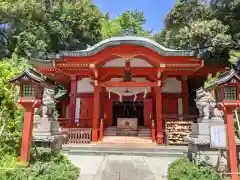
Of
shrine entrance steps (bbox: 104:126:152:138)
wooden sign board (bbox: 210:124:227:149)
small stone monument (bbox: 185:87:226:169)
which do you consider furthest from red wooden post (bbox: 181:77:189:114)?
wooden sign board (bbox: 210:124:227:149)

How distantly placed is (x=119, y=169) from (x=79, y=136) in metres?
5.22

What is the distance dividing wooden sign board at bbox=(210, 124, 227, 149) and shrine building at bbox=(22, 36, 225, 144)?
575 cm

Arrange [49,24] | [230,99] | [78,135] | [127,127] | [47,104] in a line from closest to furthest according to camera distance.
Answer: [230,99] < [47,104] < [78,135] < [127,127] < [49,24]

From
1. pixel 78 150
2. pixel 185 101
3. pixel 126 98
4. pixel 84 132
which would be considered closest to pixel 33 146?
pixel 78 150

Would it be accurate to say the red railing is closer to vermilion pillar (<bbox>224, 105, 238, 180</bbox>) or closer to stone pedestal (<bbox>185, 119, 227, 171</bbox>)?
stone pedestal (<bbox>185, 119, 227, 171</bbox>)

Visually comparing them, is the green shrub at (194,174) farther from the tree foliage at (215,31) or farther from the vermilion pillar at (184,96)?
the vermilion pillar at (184,96)

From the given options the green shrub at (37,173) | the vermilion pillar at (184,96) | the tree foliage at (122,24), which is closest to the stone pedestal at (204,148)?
the green shrub at (37,173)

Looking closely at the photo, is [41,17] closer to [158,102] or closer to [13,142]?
[158,102]

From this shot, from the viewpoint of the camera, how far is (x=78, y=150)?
9.20 meters

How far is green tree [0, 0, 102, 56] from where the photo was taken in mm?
18578

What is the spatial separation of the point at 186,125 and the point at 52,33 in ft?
51.6

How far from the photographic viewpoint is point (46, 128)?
261 inches

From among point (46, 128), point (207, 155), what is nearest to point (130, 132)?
point (46, 128)

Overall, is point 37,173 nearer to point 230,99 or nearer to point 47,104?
point 47,104
